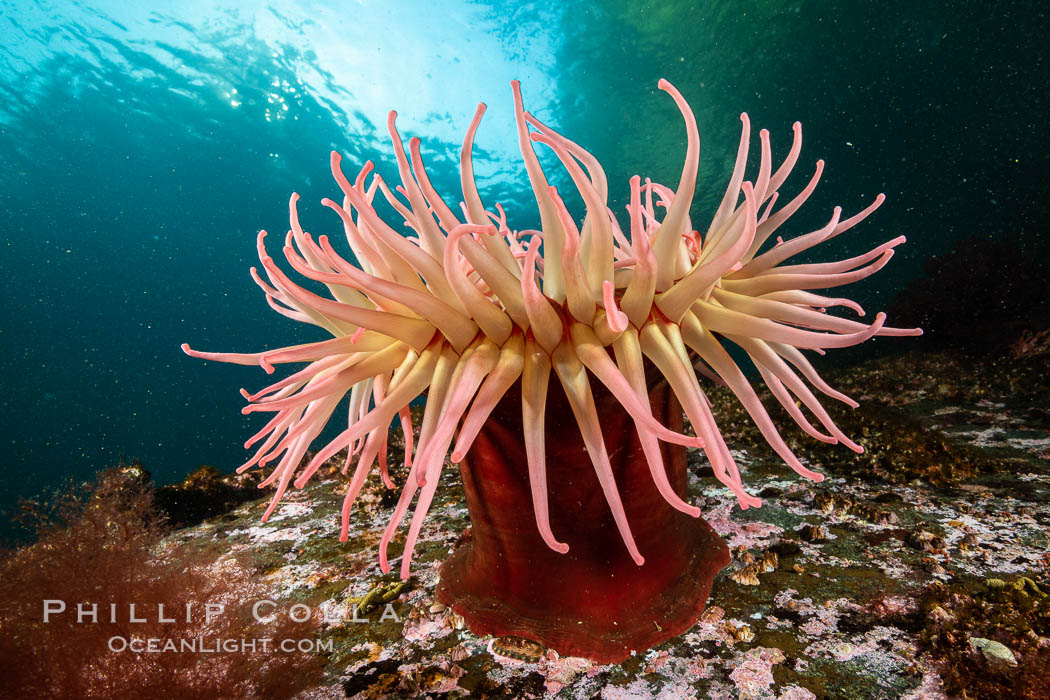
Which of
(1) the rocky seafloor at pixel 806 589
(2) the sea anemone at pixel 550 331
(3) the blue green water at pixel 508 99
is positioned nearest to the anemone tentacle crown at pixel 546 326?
(2) the sea anemone at pixel 550 331

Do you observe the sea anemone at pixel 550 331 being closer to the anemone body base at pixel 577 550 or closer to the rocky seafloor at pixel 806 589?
the anemone body base at pixel 577 550

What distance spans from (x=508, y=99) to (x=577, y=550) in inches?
967

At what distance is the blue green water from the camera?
15742 millimetres

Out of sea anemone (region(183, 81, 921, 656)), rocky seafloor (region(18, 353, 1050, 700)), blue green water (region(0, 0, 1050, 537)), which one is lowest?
rocky seafloor (region(18, 353, 1050, 700))

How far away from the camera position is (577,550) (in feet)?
4.96

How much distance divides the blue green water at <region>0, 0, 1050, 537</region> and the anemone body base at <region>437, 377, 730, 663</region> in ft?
63.2

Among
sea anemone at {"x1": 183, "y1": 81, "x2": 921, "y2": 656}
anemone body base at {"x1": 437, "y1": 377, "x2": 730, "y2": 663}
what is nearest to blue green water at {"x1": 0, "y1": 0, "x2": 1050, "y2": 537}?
sea anemone at {"x1": 183, "y1": 81, "x2": 921, "y2": 656}

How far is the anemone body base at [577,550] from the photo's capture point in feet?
4.63

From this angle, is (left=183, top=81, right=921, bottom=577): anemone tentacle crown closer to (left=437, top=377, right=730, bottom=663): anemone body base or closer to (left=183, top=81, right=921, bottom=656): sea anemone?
(left=183, top=81, right=921, bottom=656): sea anemone

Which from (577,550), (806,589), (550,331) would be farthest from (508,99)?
(806,589)

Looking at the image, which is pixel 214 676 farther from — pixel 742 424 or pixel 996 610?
pixel 742 424

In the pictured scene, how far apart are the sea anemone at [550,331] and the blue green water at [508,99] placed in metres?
18.8

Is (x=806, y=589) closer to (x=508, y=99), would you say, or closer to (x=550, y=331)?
(x=550, y=331)

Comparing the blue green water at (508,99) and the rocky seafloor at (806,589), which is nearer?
the rocky seafloor at (806,589)
